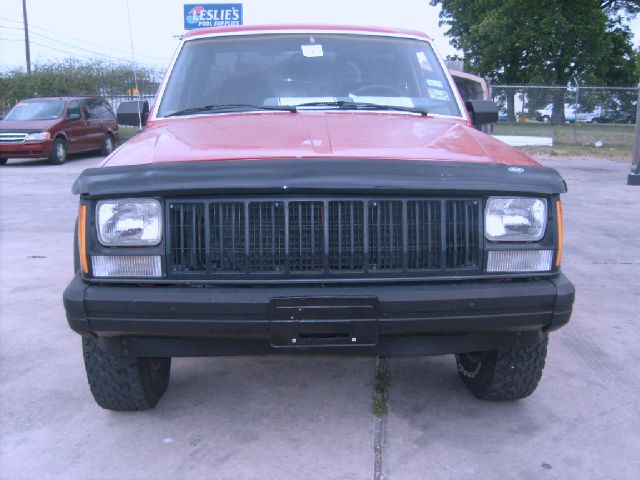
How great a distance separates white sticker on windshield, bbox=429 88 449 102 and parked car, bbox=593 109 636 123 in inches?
828

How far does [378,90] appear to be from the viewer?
4082 millimetres

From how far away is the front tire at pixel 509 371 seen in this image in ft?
10.5

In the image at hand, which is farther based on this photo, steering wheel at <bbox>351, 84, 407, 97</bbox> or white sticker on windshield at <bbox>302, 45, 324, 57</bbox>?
white sticker on windshield at <bbox>302, 45, 324, 57</bbox>

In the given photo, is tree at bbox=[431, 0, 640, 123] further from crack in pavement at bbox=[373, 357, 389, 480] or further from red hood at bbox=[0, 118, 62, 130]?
crack in pavement at bbox=[373, 357, 389, 480]

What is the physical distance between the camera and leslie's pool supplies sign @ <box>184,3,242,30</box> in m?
20.2

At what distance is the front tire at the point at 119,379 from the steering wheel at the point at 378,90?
1.93 m

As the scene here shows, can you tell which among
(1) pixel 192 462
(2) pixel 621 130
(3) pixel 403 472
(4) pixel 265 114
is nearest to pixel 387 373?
(3) pixel 403 472

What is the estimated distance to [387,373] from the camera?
3.91 m

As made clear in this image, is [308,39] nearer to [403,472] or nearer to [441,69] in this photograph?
[441,69]

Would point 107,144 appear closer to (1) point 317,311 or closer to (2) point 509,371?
(2) point 509,371

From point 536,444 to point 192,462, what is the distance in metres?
1.55

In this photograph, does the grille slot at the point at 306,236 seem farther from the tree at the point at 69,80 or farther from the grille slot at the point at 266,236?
the tree at the point at 69,80

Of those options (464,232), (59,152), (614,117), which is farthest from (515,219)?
(614,117)

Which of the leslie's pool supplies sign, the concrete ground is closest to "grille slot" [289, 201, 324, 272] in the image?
the concrete ground
